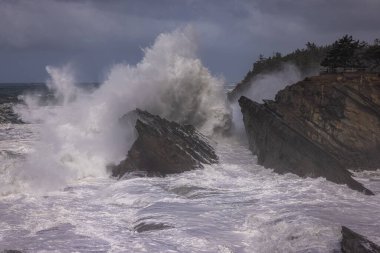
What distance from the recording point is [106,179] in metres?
18.9

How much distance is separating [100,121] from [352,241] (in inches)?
642

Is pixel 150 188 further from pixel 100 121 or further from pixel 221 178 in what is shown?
pixel 100 121

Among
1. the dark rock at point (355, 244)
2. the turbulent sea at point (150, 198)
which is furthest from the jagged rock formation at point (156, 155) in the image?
the dark rock at point (355, 244)

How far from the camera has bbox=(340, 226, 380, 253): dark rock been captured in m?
9.49

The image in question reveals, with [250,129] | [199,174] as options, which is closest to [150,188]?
[199,174]

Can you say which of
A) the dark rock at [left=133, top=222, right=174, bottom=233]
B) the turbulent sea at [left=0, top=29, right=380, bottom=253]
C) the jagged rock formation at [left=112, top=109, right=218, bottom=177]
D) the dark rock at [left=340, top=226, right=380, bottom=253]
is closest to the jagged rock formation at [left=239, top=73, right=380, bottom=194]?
the turbulent sea at [left=0, top=29, right=380, bottom=253]

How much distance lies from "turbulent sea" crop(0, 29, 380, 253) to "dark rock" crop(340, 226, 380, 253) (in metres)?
0.31

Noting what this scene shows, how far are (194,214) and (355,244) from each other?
5.02m

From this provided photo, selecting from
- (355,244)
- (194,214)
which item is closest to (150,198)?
(194,214)

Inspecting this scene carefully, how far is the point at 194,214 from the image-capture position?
13.5 m

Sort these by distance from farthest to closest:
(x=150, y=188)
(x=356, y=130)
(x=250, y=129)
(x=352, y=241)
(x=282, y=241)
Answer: (x=250, y=129) → (x=356, y=130) → (x=150, y=188) → (x=282, y=241) → (x=352, y=241)

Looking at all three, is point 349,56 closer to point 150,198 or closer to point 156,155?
point 156,155

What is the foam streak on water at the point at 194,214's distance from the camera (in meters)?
11.1

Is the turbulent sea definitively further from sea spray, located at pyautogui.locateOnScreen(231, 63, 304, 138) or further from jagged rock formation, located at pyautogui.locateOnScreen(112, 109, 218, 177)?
sea spray, located at pyautogui.locateOnScreen(231, 63, 304, 138)
